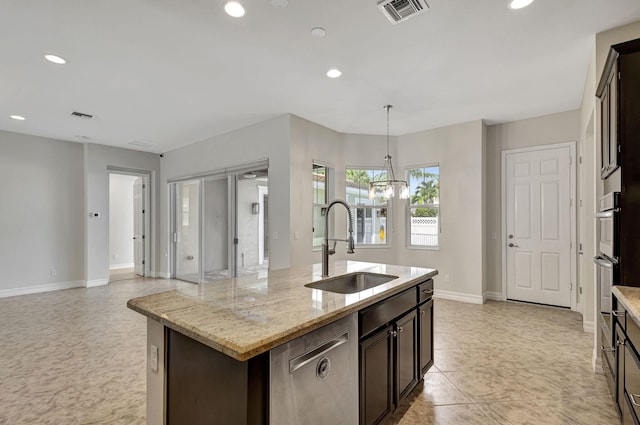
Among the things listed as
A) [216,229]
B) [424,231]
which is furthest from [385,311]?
[216,229]

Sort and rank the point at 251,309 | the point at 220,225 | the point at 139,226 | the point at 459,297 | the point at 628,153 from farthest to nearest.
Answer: the point at 139,226
the point at 220,225
the point at 459,297
the point at 628,153
the point at 251,309

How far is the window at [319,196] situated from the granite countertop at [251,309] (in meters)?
2.89

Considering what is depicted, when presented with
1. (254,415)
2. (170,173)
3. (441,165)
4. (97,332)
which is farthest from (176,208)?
(254,415)

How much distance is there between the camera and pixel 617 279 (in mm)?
1981

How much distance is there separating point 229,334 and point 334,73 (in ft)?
9.74

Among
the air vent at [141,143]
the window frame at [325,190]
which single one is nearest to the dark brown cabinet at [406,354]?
the window frame at [325,190]

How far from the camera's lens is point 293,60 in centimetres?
310

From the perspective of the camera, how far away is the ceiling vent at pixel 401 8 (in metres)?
2.24

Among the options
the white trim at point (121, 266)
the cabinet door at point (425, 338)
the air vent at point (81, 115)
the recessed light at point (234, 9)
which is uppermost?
the recessed light at point (234, 9)

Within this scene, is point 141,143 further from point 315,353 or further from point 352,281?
point 315,353

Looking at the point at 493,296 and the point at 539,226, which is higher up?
the point at 539,226

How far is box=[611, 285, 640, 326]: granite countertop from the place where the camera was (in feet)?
4.74

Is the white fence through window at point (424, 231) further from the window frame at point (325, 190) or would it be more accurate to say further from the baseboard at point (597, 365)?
the baseboard at point (597, 365)

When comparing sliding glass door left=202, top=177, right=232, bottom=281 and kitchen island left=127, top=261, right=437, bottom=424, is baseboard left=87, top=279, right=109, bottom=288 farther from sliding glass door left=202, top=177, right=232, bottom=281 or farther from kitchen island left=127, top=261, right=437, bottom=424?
kitchen island left=127, top=261, right=437, bottom=424
